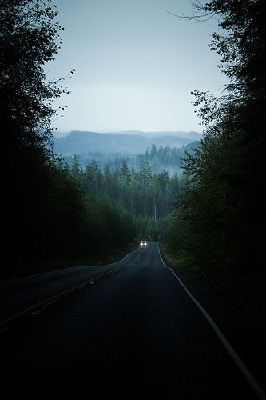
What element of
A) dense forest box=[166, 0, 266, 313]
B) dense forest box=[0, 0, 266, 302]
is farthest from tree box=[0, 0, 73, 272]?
dense forest box=[166, 0, 266, 313]

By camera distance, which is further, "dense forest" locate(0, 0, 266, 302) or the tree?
the tree

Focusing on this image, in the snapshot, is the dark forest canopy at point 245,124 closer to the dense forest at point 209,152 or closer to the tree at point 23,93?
the dense forest at point 209,152

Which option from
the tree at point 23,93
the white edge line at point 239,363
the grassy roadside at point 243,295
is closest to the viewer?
the white edge line at point 239,363

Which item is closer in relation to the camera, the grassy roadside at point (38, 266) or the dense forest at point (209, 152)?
the dense forest at point (209, 152)

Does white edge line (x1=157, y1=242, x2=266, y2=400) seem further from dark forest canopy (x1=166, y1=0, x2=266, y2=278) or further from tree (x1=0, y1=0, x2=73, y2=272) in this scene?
tree (x1=0, y1=0, x2=73, y2=272)

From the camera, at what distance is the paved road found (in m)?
5.41

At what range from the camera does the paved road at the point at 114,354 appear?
5406 millimetres

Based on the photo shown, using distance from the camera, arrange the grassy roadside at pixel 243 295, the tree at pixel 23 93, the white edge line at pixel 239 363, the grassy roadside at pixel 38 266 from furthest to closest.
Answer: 1. the grassy roadside at pixel 38 266
2. the tree at pixel 23 93
3. the grassy roadside at pixel 243 295
4. the white edge line at pixel 239 363

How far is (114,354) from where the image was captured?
705 centimetres

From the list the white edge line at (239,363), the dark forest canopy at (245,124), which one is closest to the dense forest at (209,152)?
the dark forest canopy at (245,124)

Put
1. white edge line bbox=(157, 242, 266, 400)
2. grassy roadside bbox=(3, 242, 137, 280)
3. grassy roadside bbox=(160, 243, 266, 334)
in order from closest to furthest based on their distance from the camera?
white edge line bbox=(157, 242, 266, 400), grassy roadside bbox=(160, 243, 266, 334), grassy roadside bbox=(3, 242, 137, 280)

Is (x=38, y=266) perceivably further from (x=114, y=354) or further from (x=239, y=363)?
(x=239, y=363)

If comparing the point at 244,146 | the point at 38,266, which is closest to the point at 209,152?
the point at 244,146

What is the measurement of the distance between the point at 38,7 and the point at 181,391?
757 inches
